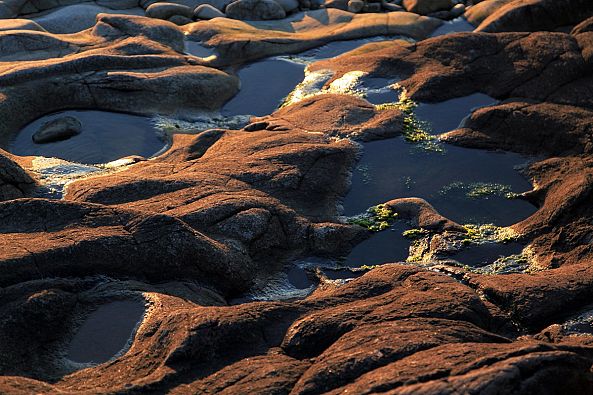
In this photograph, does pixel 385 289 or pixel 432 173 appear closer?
pixel 385 289

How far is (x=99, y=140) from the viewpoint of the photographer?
21.6 m

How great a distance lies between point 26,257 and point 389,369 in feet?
22.1

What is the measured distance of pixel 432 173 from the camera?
60.3 feet

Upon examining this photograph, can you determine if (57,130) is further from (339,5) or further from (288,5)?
(339,5)

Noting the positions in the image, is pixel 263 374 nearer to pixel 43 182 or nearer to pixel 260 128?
pixel 43 182

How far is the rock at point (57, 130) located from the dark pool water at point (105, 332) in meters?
10.9

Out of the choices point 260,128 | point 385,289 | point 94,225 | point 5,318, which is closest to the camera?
point 5,318

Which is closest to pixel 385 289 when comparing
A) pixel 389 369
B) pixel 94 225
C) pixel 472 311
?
pixel 472 311

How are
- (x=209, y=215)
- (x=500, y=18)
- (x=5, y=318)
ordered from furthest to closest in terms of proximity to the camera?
(x=500, y=18), (x=209, y=215), (x=5, y=318)

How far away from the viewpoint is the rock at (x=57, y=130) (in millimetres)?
21562

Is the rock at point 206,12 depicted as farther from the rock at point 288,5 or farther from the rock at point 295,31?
the rock at point 288,5

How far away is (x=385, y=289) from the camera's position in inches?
464

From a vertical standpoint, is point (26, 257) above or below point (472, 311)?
above

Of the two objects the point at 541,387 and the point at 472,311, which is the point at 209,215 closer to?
the point at 472,311
